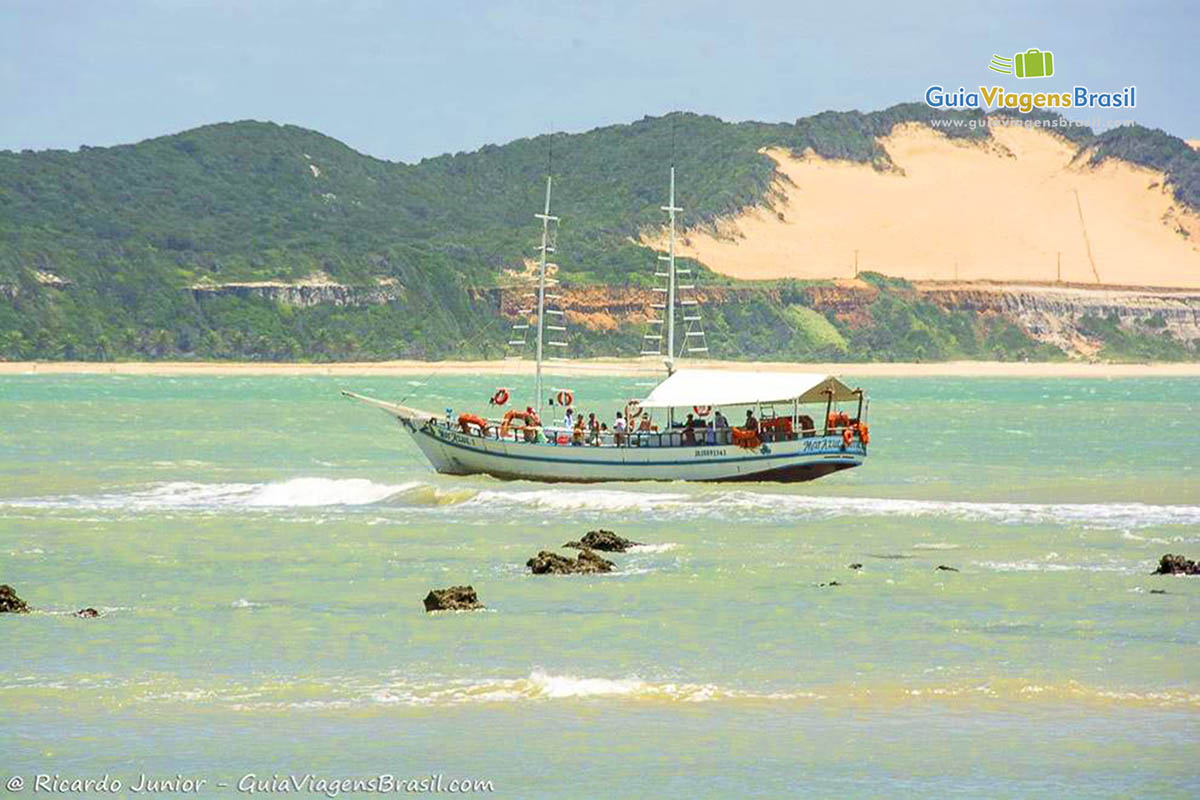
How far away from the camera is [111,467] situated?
190ft

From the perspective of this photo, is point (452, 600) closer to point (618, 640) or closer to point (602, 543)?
point (618, 640)

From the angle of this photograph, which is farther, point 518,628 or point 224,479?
point 224,479

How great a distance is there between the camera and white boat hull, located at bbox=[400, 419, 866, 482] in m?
53.0

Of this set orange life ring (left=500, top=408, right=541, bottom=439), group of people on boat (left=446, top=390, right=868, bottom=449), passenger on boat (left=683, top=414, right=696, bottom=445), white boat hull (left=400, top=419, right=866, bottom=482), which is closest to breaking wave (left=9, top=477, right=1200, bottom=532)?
white boat hull (left=400, top=419, right=866, bottom=482)

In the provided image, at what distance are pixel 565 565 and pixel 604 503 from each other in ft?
48.6

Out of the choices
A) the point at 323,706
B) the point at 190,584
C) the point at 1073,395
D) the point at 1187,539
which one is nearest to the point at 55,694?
the point at 323,706

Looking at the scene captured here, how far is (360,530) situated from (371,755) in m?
20.6

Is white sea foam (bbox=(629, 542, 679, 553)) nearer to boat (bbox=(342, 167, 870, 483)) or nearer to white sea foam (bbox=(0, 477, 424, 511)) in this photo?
white sea foam (bbox=(0, 477, 424, 511))

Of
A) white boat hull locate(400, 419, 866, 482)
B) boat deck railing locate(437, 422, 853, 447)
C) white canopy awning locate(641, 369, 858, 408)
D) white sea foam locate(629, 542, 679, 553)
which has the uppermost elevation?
white canopy awning locate(641, 369, 858, 408)

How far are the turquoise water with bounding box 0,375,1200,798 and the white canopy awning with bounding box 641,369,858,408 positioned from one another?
107 inches

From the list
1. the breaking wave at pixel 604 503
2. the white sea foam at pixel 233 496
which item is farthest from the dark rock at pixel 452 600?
the white sea foam at pixel 233 496

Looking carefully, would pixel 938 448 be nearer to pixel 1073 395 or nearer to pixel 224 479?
pixel 224 479

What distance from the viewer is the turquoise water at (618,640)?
719 inches

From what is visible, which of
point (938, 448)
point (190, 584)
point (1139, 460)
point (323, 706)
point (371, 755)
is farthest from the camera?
point (938, 448)
